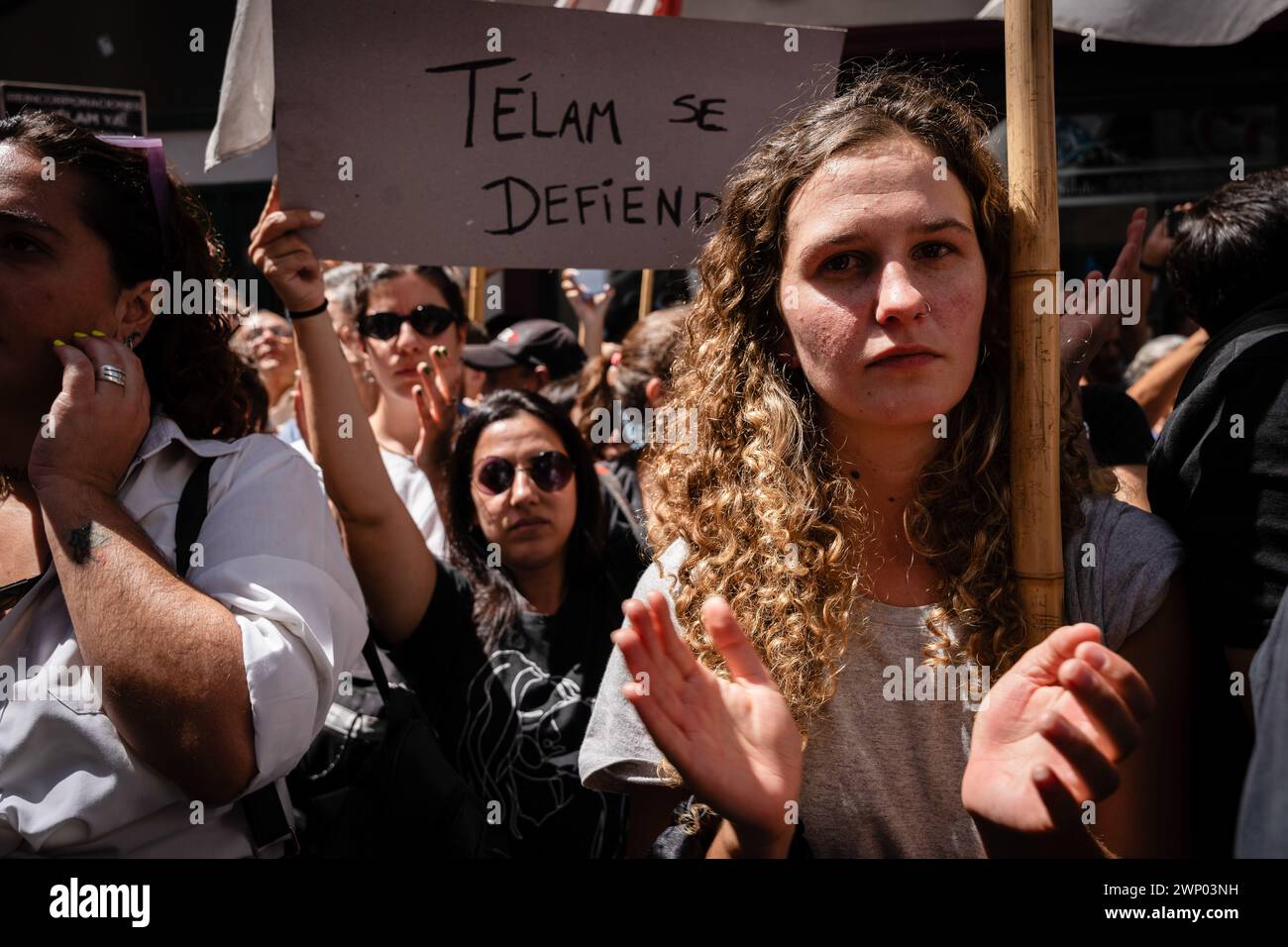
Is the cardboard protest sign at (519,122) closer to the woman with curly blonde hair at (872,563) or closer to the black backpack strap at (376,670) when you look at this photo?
the woman with curly blonde hair at (872,563)

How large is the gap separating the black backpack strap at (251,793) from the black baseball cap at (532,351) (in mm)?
2602

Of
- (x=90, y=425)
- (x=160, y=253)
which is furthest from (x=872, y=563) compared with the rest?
(x=160, y=253)

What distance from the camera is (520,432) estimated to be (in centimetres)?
295

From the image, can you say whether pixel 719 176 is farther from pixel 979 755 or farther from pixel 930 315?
pixel 979 755

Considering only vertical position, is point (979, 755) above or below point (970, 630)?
below

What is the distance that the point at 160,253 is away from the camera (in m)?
1.99

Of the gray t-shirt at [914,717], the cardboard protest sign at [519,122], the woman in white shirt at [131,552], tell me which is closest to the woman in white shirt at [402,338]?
the cardboard protest sign at [519,122]

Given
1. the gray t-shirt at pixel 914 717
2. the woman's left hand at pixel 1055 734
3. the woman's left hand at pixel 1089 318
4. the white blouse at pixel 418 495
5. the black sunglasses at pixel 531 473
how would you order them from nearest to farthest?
the woman's left hand at pixel 1055 734 → the gray t-shirt at pixel 914 717 → the woman's left hand at pixel 1089 318 → the black sunglasses at pixel 531 473 → the white blouse at pixel 418 495

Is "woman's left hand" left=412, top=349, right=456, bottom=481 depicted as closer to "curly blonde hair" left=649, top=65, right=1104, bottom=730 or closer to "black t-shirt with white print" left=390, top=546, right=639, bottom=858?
"black t-shirt with white print" left=390, top=546, right=639, bottom=858

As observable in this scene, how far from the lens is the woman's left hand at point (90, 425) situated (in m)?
1.69

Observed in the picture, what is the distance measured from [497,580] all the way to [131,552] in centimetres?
121

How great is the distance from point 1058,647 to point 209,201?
754cm
